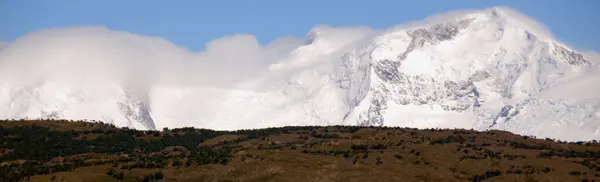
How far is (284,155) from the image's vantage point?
431 feet

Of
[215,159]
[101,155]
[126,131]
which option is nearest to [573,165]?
[215,159]

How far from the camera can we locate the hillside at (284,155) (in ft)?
403

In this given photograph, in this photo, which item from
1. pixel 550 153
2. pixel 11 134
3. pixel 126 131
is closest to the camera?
pixel 550 153

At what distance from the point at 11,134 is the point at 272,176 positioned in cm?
5936

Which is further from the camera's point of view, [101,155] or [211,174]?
[101,155]

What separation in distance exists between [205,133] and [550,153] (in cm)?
6436

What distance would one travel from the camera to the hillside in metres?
123

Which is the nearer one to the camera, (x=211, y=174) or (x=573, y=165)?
(x=211, y=174)

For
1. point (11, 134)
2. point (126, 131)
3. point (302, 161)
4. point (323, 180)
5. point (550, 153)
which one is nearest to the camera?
point (323, 180)

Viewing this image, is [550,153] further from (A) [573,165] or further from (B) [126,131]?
(B) [126,131]

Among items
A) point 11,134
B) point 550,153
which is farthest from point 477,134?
point 11,134

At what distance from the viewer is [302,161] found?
418ft

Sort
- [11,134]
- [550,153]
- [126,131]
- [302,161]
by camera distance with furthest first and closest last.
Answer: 1. [126,131]
2. [11,134]
3. [550,153]
4. [302,161]

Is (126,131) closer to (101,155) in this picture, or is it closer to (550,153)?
(101,155)
